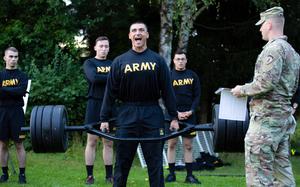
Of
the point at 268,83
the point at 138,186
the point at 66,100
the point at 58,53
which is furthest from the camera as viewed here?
the point at 58,53

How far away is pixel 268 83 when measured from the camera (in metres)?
→ 5.02

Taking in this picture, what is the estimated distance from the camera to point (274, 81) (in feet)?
16.5

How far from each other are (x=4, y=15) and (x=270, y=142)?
9319 mm

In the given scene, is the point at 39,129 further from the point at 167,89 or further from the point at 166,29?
the point at 166,29

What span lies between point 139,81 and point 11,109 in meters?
3.03

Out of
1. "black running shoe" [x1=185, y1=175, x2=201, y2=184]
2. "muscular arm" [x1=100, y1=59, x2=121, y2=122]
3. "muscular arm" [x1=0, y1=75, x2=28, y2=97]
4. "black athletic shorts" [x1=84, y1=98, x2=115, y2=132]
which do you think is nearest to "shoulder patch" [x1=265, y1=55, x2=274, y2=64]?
"muscular arm" [x1=100, y1=59, x2=121, y2=122]

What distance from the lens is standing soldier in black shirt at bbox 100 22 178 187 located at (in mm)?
5457

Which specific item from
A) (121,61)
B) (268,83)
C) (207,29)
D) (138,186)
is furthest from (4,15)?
(268,83)

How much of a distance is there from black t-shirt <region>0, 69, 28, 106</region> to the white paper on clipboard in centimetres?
325

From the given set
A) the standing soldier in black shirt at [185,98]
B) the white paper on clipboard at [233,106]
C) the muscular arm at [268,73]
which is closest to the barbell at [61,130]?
the white paper on clipboard at [233,106]

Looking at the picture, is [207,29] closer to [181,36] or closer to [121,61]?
[181,36]

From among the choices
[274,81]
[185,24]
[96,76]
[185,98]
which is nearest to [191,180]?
[185,98]

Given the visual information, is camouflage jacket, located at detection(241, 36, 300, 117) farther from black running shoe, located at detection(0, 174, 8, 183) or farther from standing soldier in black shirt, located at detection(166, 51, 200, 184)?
black running shoe, located at detection(0, 174, 8, 183)

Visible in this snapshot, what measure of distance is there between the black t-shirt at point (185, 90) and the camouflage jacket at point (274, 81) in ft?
8.54
